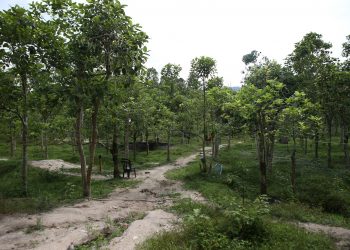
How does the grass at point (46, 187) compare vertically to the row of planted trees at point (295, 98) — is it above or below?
below

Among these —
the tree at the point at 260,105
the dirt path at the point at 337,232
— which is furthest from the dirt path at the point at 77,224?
the tree at the point at 260,105

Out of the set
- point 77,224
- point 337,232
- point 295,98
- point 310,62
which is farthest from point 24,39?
point 310,62

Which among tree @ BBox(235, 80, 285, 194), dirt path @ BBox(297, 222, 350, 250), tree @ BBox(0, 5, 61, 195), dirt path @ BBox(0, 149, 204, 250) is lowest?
dirt path @ BBox(297, 222, 350, 250)

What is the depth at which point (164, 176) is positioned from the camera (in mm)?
27828

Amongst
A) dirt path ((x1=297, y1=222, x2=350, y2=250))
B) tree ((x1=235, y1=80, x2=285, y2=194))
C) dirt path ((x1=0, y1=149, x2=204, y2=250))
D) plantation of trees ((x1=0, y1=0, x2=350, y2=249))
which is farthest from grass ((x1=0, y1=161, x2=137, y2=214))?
dirt path ((x1=297, y1=222, x2=350, y2=250))

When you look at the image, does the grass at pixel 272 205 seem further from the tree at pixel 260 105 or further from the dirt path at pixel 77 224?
the tree at pixel 260 105

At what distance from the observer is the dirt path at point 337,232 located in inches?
441

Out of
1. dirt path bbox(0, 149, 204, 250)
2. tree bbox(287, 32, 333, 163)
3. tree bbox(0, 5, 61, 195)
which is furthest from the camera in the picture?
tree bbox(287, 32, 333, 163)

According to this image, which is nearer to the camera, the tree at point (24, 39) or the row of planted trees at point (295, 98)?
the tree at point (24, 39)

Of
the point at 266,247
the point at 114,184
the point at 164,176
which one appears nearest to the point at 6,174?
the point at 114,184

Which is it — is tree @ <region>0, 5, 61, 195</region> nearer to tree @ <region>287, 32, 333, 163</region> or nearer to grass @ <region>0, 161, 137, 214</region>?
grass @ <region>0, 161, 137, 214</region>

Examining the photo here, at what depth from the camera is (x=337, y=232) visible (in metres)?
12.7

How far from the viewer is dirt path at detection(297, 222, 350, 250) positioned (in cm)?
1120

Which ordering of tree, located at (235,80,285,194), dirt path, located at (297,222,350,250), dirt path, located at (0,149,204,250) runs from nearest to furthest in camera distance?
dirt path, located at (0,149,204,250) < dirt path, located at (297,222,350,250) < tree, located at (235,80,285,194)
